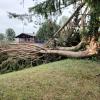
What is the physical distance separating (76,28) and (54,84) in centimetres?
599

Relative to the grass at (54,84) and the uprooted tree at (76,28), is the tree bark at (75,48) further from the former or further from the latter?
the grass at (54,84)

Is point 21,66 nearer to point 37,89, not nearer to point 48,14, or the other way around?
point 48,14

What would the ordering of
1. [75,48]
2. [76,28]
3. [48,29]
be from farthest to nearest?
1. [48,29]
2. [76,28]
3. [75,48]

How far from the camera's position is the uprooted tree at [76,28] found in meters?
11.6

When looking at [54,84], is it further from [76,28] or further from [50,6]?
[76,28]

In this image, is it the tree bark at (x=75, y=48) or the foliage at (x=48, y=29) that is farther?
the foliage at (x=48, y=29)

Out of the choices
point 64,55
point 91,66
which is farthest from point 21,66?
point 91,66

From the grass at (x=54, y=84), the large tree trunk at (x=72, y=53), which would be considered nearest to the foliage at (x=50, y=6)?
the large tree trunk at (x=72, y=53)

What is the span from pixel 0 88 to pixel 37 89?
98cm

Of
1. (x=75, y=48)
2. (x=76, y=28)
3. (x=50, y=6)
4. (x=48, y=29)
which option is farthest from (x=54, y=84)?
(x=48, y=29)

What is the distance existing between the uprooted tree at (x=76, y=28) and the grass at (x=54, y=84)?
1.58m

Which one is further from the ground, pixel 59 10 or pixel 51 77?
pixel 59 10

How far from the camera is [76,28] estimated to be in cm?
1409

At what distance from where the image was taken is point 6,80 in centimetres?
880
